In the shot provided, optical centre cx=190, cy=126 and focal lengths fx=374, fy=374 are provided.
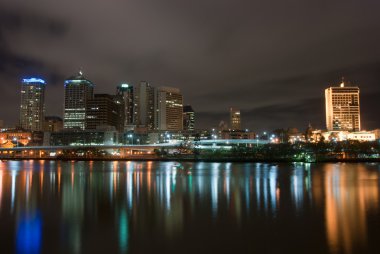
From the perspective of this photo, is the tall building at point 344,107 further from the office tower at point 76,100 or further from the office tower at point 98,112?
the office tower at point 76,100

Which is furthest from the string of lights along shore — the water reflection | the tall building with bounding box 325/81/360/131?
the water reflection

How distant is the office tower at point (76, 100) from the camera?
174m

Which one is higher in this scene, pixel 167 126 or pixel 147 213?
pixel 167 126

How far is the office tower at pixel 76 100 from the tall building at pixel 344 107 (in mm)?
111426

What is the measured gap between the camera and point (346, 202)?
1912cm

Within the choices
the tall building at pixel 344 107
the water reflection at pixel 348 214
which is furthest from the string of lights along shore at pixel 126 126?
the water reflection at pixel 348 214

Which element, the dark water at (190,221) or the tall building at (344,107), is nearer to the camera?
the dark water at (190,221)

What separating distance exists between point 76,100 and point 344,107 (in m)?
126

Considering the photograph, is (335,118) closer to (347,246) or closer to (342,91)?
Result: (342,91)

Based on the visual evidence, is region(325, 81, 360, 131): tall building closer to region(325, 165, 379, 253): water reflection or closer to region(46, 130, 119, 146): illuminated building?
region(46, 130, 119, 146): illuminated building

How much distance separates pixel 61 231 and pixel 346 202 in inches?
548

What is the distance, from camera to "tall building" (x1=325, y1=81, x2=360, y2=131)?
170 meters

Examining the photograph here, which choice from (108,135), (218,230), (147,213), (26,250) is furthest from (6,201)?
(108,135)

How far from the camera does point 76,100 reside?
182 m
